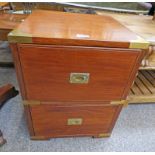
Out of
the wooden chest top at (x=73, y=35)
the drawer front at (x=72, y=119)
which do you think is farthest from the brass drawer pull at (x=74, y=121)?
the wooden chest top at (x=73, y=35)

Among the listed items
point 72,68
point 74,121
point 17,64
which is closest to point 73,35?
point 72,68

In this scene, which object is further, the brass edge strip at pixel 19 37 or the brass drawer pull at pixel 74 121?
the brass drawer pull at pixel 74 121

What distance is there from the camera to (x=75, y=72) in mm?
690

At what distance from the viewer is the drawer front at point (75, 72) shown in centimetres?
63

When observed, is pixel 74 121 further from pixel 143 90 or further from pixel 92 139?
pixel 143 90

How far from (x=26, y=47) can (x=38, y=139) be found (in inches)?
25.2

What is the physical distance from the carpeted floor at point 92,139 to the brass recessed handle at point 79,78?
491mm

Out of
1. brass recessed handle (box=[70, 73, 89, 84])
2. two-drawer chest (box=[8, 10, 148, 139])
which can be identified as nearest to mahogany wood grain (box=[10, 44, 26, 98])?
two-drawer chest (box=[8, 10, 148, 139])

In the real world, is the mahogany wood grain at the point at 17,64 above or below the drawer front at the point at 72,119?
above

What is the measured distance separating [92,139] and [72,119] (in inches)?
9.8

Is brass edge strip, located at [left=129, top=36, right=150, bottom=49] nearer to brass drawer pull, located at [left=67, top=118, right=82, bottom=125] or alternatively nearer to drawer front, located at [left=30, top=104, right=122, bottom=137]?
drawer front, located at [left=30, top=104, right=122, bottom=137]

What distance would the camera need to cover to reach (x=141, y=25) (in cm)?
111

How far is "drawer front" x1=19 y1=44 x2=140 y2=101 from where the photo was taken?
629 millimetres

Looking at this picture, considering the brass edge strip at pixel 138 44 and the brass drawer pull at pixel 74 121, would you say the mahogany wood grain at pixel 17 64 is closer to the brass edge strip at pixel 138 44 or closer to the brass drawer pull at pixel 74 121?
the brass drawer pull at pixel 74 121
